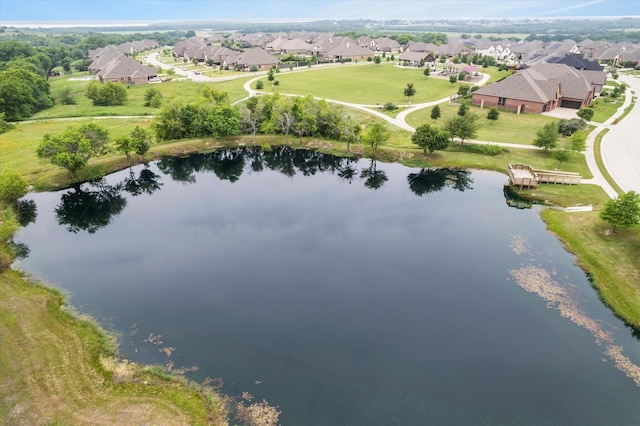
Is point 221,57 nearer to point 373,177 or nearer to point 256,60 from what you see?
point 256,60

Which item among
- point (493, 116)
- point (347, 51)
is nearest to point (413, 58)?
point (347, 51)

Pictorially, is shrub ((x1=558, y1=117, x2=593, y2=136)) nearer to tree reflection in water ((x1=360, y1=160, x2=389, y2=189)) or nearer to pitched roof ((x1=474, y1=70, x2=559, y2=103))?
pitched roof ((x1=474, y1=70, x2=559, y2=103))

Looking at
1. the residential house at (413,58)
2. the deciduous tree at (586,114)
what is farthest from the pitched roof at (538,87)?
the residential house at (413,58)

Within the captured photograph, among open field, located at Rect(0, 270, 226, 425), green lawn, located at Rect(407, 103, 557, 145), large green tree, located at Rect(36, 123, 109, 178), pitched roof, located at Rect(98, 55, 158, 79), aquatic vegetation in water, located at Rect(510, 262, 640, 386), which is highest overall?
pitched roof, located at Rect(98, 55, 158, 79)

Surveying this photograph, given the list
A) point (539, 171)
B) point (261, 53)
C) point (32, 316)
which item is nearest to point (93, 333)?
point (32, 316)

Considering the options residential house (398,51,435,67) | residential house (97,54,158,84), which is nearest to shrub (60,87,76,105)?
residential house (97,54,158,84)
